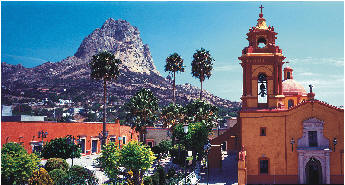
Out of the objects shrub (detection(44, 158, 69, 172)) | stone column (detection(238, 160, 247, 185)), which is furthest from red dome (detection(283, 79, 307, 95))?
shrub (detection(44, 158, 69, 172))

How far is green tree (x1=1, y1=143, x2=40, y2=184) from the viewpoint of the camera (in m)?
19.7

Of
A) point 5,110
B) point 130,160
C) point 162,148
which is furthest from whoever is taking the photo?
point 162,148

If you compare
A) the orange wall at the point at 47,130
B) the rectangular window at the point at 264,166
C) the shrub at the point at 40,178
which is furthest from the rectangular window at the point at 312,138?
the orange wall at the point at 47,130

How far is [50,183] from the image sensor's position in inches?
851

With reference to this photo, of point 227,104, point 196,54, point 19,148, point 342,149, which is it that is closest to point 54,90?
point 227,104

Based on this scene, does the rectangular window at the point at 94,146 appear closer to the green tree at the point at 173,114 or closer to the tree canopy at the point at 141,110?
the tree canopy at the point at 141,110

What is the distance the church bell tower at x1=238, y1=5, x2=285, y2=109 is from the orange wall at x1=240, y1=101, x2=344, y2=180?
1.21m

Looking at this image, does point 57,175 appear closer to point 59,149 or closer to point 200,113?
point 59,149

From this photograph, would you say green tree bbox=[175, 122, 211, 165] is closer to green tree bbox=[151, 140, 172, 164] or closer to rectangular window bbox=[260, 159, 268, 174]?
green tree bbox=[151, 140, 172, 164]

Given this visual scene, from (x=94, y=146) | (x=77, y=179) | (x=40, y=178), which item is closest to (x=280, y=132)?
(x=77, y=179)

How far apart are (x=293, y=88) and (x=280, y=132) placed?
389 inches

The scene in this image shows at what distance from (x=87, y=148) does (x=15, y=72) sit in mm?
107287

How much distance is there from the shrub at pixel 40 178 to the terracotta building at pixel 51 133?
25.7 feet

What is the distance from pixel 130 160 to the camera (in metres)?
21.8
